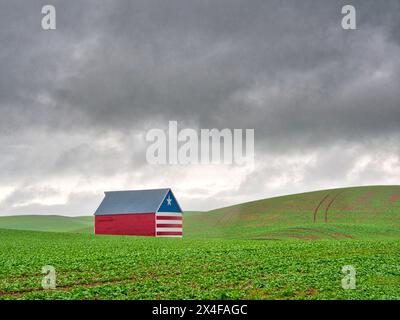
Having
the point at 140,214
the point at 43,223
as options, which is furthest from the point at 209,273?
the point at 43,223

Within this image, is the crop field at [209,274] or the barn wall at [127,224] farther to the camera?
the barn wall at [127,224]

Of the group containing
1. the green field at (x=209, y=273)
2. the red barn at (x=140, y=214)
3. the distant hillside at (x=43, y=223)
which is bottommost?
the distant hillside at (x=43, y=223)

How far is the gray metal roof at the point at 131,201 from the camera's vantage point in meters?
75.3

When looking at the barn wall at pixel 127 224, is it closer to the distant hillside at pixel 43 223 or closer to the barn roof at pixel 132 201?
the barn roof at pixel 132 201

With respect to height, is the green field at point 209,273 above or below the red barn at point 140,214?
below

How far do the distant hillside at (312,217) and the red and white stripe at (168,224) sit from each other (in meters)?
11.2

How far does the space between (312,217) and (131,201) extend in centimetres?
3630

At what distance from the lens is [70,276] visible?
29031mm

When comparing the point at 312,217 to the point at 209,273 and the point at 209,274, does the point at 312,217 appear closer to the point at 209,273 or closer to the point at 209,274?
the point at 209,273

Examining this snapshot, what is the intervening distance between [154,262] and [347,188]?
92.3 m

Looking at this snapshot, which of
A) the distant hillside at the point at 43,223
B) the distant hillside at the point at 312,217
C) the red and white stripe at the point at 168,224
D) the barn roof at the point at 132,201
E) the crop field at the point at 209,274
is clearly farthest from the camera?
the distant hillside at the point at 43,223

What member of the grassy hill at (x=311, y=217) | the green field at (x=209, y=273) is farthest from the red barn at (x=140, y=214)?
the green field at (x=209, y=273)

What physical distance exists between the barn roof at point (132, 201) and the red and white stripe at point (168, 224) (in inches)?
62.6

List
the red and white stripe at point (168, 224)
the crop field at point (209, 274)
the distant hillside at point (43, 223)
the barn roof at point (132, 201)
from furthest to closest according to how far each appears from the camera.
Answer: the distant hillside at point (43, 223) < the barn roof at point (132, 201) < the red and white stripe at point (168, 224) < the crop field at point (209, 274)
